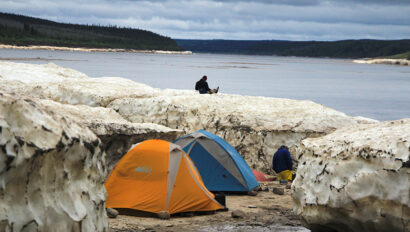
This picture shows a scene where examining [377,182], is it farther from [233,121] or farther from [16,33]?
[16,33]

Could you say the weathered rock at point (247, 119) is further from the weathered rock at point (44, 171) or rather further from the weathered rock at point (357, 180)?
the weathered rock at point (44, 171)

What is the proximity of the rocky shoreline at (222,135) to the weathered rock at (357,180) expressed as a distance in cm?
2

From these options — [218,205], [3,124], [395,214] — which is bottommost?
[218,205]

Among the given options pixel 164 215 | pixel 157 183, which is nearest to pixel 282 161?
pixel 157 183

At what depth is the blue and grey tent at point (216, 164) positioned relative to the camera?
13992 mm

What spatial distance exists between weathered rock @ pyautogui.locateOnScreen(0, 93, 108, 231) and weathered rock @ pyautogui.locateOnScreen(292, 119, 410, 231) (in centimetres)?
403

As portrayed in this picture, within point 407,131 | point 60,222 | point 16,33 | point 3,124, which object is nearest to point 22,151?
point 3,124

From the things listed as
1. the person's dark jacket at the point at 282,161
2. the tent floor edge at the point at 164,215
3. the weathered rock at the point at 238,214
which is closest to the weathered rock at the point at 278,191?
the person's dark jacket at the point at 282,161

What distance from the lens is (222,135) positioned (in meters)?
18.3

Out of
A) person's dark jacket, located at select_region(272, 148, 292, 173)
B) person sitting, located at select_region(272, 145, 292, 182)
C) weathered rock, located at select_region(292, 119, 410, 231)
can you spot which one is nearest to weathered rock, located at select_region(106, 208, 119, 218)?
weathered rock, located at select_region(292, 119, 410, 231)

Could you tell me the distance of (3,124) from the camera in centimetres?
518

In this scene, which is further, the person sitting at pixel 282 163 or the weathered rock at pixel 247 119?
the weathered rock at pixel 247 119

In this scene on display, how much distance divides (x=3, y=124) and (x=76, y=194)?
1293 mm

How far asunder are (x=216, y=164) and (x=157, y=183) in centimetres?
294
